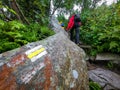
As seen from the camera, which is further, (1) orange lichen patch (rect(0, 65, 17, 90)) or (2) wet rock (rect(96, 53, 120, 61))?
(2) wet rock (rect(96, 53, 120, 61))

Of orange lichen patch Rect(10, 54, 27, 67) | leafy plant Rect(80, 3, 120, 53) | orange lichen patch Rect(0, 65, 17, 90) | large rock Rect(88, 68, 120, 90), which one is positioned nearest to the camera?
orange lichen patch Rect(0, 65, 17, 90)

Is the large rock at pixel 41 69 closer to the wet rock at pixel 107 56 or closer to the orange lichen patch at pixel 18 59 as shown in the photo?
the orange lichen patch at pixel 18 59

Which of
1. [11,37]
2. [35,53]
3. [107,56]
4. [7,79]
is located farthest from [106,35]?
[7,79]

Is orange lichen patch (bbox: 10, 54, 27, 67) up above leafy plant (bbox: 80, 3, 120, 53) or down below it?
above

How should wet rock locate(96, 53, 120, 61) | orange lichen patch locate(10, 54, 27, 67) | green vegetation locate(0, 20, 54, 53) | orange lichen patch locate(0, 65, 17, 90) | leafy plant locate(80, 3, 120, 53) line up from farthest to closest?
1. leafy plant locate(80, 3, 120, 53)
2. wet rock locate(96, 53, 120, 61)
3. green vegetation locate(0, 20, 54, 53)
4. orange lichen patch locate(10, 54, 27, 67)
5. orange lichen patch locate(0, 65, 17, 90)

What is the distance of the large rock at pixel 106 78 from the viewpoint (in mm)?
7705

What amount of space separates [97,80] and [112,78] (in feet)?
2.37

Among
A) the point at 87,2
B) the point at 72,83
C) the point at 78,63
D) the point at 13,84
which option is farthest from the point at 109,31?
the point at 87,2

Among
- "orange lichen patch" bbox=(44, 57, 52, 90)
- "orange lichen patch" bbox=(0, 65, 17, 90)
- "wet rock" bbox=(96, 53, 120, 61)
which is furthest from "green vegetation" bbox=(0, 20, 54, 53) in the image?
"wet rock" bbox=(96, 53, 120, 61)

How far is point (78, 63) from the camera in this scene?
16.5ft

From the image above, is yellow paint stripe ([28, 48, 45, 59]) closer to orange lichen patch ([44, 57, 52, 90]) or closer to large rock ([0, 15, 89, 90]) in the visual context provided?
large rock ([0, 15, 89, 90])

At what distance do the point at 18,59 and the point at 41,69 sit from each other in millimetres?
411

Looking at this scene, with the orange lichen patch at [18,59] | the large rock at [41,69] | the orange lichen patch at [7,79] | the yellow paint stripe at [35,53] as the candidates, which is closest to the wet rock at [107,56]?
the large rock at [41,69]

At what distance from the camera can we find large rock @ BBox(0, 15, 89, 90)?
10.6 feet
